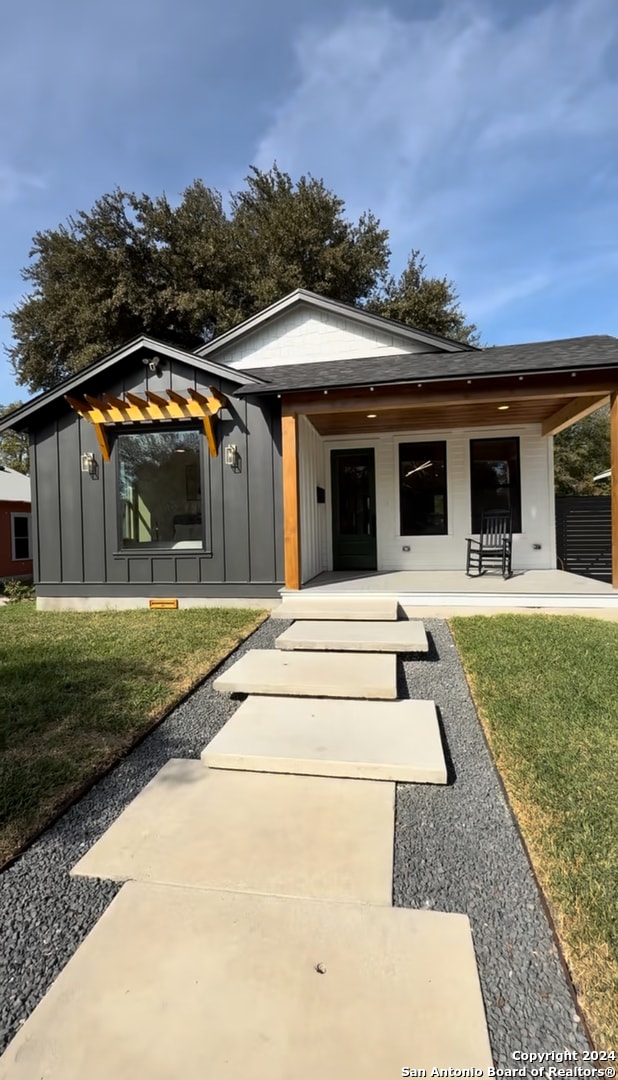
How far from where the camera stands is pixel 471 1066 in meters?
1.23

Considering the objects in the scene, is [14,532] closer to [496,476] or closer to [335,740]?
[496,476]

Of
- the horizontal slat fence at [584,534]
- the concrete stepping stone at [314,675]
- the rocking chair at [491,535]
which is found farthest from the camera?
the horizontal slat fence at [584,534]

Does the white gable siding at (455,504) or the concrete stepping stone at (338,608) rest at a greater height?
the white gable siding at (455,504)

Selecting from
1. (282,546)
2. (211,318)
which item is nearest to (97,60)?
(282,546)

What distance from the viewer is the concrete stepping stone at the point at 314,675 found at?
349 centimetres

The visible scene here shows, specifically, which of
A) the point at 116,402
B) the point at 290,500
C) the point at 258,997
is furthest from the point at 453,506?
the point at 258,997

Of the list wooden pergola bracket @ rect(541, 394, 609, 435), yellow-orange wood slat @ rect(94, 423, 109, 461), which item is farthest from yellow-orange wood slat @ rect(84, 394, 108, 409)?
wooden pergola bracket @ rect(541, 394, 609, 435)

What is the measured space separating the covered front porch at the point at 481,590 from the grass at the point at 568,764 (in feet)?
2.63

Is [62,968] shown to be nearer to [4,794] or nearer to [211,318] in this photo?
[4,794]

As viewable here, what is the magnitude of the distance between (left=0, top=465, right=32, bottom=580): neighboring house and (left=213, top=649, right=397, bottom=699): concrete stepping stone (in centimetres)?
1221

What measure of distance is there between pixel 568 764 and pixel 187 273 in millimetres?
20657

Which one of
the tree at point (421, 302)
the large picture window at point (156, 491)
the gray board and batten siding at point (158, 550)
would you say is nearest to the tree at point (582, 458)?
the tree at point (421, 302)

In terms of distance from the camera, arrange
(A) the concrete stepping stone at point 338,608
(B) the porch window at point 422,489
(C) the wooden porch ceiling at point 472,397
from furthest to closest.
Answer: (B) the porch window at point 422,489 < (C) the wooden porch ceiling at point 472,397 < (A) the concrete stepping stone at point 338,608

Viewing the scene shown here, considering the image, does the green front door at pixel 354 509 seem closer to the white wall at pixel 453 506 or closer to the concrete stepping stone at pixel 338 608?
the white wall at pixel 453 506
